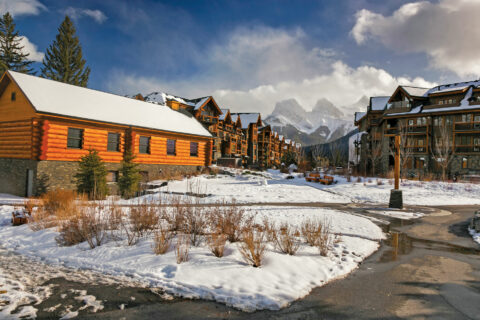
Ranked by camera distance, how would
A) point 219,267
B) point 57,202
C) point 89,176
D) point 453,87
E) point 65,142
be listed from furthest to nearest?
point 453,87 < point 65,142 < point 89,176 < point 57,202 < point 219,267

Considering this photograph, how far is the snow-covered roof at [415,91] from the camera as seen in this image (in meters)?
38.1

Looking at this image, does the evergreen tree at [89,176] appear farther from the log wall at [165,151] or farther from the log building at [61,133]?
the log wall at [165,151]

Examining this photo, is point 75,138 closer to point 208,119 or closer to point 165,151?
point 165,151

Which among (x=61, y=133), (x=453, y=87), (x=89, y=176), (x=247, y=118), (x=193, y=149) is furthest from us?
(x=247, y=118)

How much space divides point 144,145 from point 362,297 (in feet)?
70.7

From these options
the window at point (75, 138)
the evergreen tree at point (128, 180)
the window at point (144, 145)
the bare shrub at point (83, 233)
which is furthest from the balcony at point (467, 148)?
the window at point (75, 138)

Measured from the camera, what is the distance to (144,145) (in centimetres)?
2283

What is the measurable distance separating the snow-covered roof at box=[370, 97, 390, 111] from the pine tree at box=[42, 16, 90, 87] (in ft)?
162

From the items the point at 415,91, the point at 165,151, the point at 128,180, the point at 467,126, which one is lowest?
the point at 128,180

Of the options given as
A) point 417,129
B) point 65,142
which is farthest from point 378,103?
point 65,142

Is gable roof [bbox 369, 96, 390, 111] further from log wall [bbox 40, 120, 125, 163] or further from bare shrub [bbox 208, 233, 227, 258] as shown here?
bare shrub [bbox 208, 233, 227, 258]

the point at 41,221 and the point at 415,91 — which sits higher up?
the point at 415,91

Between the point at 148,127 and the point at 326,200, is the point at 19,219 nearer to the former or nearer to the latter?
the point at 148,127

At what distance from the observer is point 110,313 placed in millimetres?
3801
